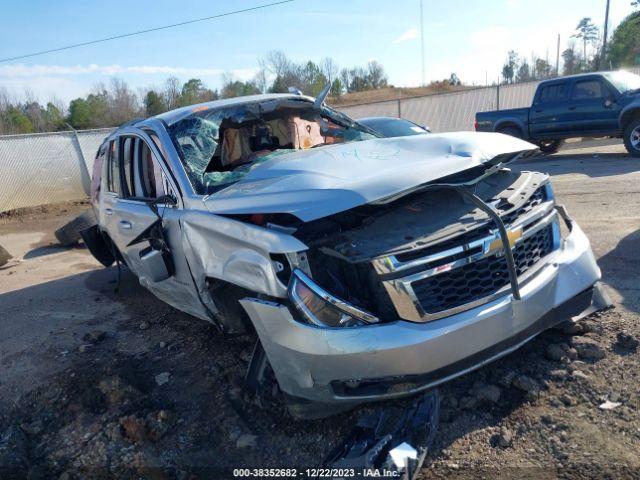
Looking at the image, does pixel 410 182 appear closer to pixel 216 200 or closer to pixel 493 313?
pixel 493 313

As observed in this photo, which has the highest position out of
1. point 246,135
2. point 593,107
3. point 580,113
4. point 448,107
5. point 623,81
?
point 246,135

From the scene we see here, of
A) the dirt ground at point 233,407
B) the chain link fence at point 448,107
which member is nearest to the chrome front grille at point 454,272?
the dirt ground at point 233,407

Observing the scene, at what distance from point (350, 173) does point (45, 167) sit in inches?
564

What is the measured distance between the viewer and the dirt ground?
8.02ft

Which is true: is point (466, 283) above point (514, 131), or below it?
above

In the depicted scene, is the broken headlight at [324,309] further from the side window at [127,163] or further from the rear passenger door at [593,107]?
the rear passenger door at [593,107]

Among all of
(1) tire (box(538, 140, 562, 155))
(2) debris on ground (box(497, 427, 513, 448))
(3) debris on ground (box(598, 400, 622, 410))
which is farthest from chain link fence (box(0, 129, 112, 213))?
(3) debris on ground (box(598, 400, 622, 410))

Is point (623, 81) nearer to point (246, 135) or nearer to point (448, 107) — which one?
point (448, 107)

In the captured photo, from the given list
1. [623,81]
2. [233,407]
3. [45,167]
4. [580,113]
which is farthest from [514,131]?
[45,167]

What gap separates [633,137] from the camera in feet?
36.4

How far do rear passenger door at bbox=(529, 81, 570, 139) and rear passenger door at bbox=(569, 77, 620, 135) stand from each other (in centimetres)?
23

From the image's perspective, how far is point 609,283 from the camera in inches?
165

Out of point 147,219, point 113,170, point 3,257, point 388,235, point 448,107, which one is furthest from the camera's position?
point 448,107

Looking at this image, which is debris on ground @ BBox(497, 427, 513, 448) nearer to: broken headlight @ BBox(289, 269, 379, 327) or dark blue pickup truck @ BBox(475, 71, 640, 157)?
broken headlight @ BBox(289, 269, 379, 327)
